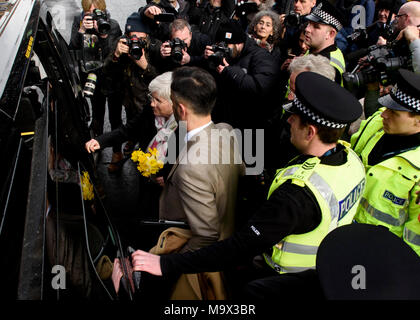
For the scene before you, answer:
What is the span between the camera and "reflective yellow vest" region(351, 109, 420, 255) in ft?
6.02

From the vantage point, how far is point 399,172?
6.11 feet

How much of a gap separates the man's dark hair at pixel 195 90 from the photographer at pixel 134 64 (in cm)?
142

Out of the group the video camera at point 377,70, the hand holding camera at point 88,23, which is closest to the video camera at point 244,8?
the hand holding camera at point 88,23

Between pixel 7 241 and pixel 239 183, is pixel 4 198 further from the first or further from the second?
pixel 239 183

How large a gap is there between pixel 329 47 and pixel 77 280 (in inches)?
113

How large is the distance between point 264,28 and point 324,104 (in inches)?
101

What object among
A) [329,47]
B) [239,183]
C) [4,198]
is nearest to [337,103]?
[239,183]

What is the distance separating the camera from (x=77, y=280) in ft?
4.04

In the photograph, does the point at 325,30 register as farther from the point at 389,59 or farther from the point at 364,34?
the point at 364,34

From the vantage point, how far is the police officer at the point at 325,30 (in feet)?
10.3

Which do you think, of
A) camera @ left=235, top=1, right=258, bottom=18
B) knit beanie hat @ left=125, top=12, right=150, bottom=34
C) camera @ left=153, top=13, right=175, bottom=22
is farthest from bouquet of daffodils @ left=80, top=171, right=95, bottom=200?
camera @ left=235, top=1, right=258, bottom=18

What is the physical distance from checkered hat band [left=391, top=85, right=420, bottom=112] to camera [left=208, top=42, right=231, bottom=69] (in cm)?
176

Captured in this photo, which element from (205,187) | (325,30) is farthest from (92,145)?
(325,30)

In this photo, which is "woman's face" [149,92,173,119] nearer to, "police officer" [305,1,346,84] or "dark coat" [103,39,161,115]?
"dark coat" [103,39,161,115]
